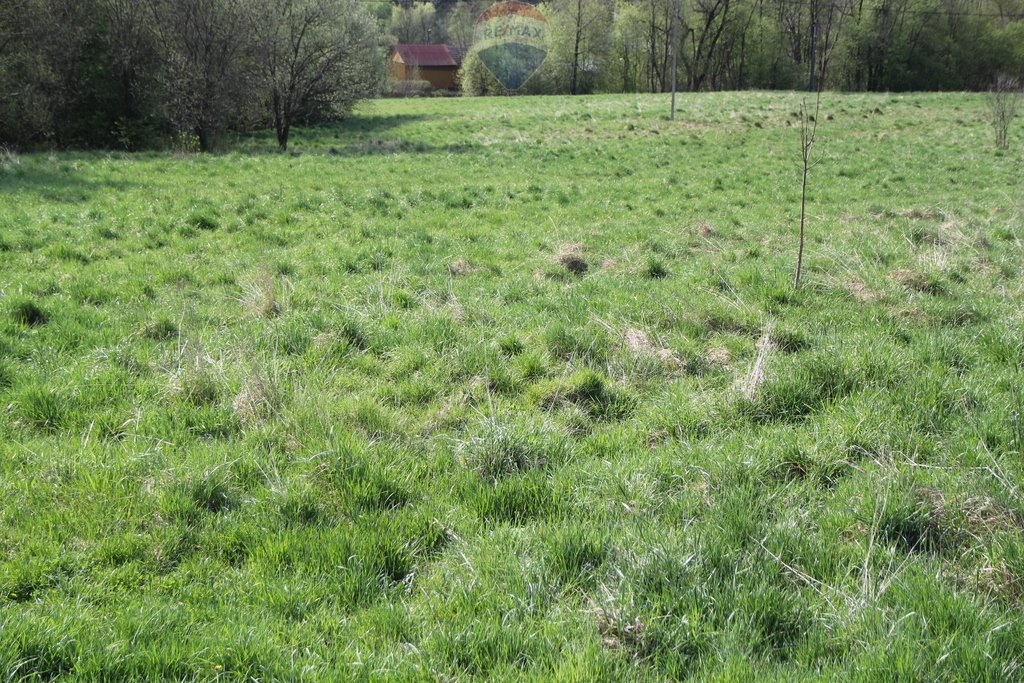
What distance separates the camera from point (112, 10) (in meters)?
25.2

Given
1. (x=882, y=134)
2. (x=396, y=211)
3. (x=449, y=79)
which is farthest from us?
(x=449, y=79)

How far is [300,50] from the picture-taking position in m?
26.7

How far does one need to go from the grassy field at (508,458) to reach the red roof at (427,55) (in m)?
83.3

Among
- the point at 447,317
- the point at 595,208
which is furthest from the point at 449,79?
the point at 447,317

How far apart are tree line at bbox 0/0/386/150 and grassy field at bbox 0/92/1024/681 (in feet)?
52.7

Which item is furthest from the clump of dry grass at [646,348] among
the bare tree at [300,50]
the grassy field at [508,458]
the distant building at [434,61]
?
the distant building at [434,61]

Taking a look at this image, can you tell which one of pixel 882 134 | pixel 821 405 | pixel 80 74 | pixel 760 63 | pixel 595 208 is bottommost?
pixel 821 405

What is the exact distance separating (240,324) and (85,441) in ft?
8.37

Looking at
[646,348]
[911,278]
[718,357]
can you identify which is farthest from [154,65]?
[718,357]

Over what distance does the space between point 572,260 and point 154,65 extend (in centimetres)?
2350

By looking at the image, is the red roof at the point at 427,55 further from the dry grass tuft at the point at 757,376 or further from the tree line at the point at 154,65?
the dry grass tuft at the point at 757,376

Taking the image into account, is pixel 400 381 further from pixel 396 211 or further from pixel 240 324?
pixel 396 211

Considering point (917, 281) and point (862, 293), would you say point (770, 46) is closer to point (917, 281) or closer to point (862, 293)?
point (917, 281)

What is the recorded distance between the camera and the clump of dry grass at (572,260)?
9438 millimetres
